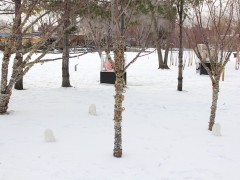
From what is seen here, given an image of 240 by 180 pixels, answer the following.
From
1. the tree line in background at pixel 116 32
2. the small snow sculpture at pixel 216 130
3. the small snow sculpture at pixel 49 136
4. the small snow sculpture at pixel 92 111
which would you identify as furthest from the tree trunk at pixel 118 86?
the small snow sculpture at pixel 92 111

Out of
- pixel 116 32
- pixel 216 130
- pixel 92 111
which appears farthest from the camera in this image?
pixel 92 111

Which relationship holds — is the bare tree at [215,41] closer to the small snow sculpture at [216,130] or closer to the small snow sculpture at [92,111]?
the small snow sculpture at [216,130]

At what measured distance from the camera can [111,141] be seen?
6457 millimetres

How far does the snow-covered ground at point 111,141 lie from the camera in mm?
5090

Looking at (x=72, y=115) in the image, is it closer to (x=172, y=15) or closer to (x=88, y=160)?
(x=88, y=160)

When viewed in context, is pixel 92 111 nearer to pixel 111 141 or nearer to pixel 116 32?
pixel 111 141

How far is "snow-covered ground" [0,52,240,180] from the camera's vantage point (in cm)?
509

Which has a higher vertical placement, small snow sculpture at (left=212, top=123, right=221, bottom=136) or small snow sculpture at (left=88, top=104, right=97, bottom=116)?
small snow sculpture at (left=88, top=104, right=97, bottom=116)

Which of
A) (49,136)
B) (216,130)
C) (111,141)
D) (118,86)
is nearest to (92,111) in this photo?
(111,141)

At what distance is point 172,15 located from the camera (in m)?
13.2

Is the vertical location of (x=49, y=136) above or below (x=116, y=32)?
below

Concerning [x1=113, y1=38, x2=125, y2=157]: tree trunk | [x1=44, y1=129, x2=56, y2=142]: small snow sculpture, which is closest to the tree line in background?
[x1=113, y1=38, x2=125, y2=157]: tree trunk

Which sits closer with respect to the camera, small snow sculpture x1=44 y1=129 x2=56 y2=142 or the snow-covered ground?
the snow-covered ground

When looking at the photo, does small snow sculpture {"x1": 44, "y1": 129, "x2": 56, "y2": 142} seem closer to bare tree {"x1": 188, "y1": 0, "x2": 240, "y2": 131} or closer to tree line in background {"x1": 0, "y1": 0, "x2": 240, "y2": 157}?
tree line in background {"x1": 0, "y1": 0, "x2": 240, "y2": 157}
